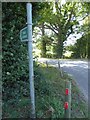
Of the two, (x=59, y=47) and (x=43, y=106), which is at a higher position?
(x=59, y=47)

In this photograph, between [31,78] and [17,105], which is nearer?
[31,78]

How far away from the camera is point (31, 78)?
4977 millimetres

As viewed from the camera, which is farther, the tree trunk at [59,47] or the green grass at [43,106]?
the tree trunk at [59,47]

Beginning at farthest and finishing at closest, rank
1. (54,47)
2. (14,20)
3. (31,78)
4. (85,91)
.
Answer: (54,47) < (85,91) < (14,20) < (31,78)

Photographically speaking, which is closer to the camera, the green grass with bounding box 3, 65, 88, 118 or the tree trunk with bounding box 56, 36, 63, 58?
the green grass with bounding box 3, 65, 88, 118

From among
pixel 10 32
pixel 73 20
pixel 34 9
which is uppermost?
pixel 73 20

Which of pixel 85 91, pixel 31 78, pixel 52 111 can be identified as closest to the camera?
pixel 31 78

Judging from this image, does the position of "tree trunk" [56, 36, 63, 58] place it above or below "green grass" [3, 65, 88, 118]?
above

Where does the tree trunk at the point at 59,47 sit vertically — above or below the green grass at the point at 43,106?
above

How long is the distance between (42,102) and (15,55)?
1.24 m

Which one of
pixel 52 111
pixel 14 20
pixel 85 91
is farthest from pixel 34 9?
pixel 85 91

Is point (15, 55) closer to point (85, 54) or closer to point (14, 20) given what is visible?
point (14, 20)

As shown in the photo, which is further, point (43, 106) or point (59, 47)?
point (59, 47)

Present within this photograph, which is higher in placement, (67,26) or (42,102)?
(67,26)
